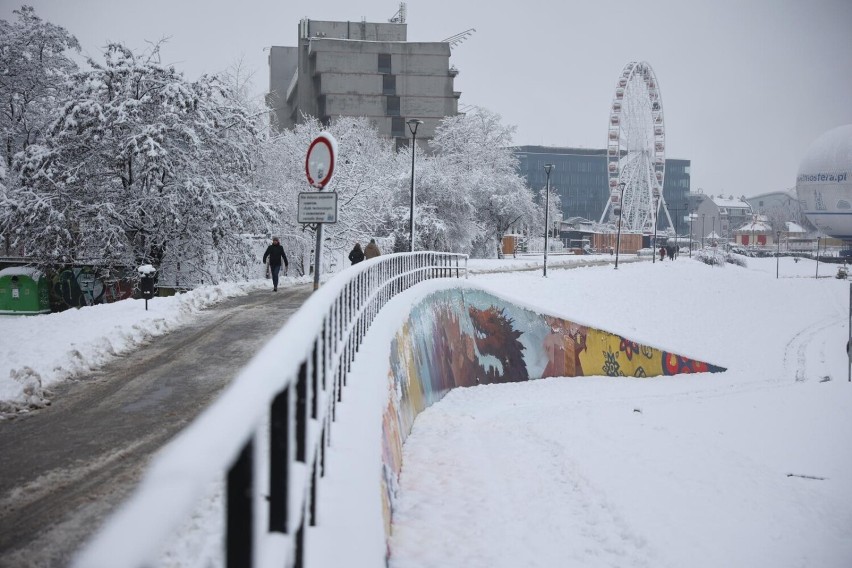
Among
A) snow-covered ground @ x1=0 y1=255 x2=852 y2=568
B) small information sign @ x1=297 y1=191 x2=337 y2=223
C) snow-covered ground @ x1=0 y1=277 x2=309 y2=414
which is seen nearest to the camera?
snow-covered ground @ x1=0 y1=255 x2=852 y2=568

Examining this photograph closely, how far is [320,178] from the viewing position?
9305 millimetres

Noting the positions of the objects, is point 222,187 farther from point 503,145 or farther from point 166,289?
point 503,145

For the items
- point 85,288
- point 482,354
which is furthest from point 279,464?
point 85,288

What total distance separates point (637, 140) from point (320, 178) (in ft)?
229

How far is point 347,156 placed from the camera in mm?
37375

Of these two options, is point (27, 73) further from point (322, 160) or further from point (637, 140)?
point (637, 140)

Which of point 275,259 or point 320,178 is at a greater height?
point 320,178

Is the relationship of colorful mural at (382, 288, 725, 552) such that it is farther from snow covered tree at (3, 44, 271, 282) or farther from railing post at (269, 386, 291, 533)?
snow covered tree at (3, 44, 271, 282)

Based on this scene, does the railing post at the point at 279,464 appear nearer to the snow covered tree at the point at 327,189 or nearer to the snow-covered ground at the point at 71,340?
the snow-covered ground at the point at 71,340

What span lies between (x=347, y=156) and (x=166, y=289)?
59.1ft

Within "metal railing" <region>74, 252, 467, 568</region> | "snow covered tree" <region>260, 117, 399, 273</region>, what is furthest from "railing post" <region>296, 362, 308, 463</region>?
"snow covered tree" <region>260, 117, 399, 273</region>

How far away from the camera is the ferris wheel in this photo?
69312mm

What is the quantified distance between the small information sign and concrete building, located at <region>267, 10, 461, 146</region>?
71.4m

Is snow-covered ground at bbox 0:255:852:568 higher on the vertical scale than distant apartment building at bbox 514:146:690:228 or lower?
lower
